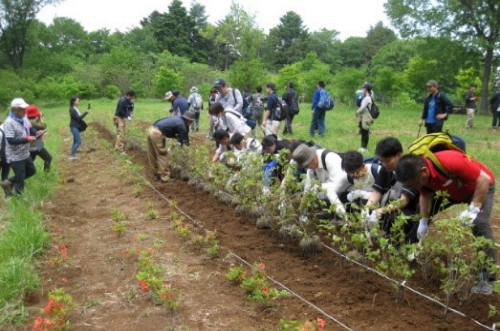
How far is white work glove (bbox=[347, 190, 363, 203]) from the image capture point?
14.1 feet

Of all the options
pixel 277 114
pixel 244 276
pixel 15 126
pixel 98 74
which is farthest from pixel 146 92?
pixel 244 276

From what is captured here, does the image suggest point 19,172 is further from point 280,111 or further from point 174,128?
point 280,111

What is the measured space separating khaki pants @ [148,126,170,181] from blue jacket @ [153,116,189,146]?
0.30 feet

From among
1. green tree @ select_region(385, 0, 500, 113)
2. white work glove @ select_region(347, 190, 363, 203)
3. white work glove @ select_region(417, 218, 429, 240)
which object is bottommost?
white work glove @ select_region(417, 218, 429, 240)

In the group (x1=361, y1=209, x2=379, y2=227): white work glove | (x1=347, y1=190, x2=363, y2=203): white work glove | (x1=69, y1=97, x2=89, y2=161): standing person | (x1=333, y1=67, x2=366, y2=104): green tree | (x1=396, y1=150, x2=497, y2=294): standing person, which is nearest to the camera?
(x1=396, y1=150, x2=497, y2=294): standing person

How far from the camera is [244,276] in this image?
3.69 metres

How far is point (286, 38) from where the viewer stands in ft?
182

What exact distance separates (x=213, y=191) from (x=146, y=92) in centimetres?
3273

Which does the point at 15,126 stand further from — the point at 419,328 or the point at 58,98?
the point at 58,98

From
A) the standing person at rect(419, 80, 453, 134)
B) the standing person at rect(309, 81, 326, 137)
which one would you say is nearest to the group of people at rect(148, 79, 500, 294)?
the standing person at rect(419, 80, 453, 134)

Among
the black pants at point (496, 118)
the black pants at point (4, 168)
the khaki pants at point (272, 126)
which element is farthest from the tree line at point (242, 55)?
the black pants at point (4, 168)

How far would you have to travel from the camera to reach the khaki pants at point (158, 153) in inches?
291

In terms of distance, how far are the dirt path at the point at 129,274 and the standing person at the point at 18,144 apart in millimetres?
602

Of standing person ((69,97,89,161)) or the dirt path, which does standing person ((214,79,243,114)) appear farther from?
standing person ((69,97,89,161))
